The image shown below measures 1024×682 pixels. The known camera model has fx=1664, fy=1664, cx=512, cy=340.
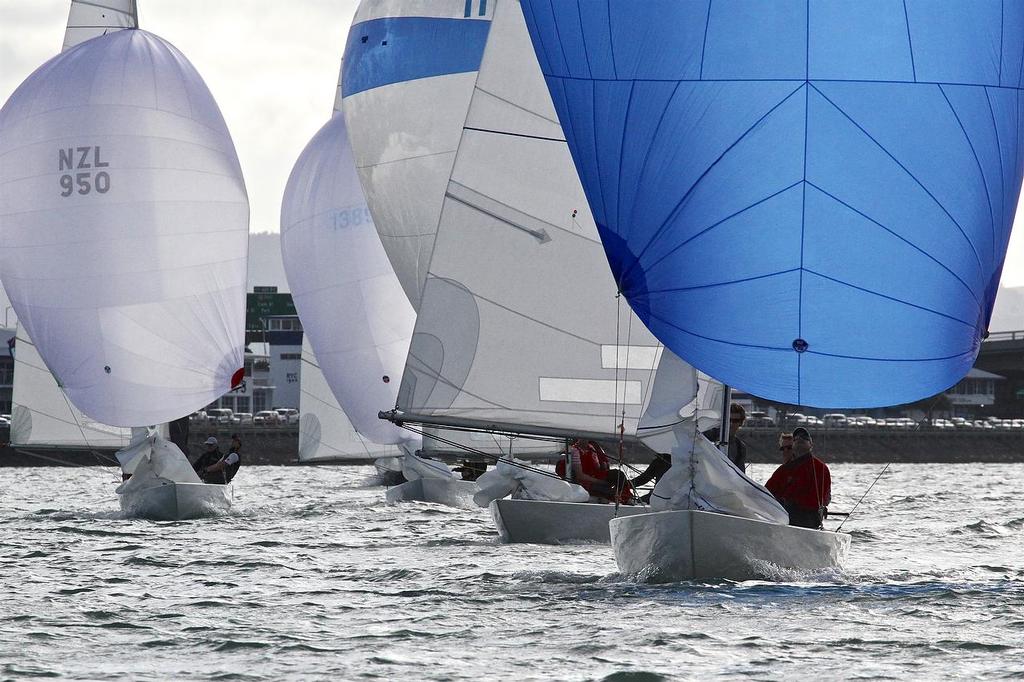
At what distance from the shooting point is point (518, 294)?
55.1 ft

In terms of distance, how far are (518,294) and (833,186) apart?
465 cm

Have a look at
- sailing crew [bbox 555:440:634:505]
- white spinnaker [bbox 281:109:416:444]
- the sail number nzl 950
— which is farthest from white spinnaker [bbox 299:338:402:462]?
sailing crew [bbox 555:440:634:505]

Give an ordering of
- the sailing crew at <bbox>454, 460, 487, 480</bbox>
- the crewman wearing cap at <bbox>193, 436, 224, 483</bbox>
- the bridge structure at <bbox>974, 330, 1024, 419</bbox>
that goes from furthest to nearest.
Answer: the bridge structure at <bbox>974, 330, 1024, 419</bbox> → the sailing crew at <bbox>454, 460, 487, 480</bbox> → the crewman wearing cap at <bbox>193, 436, 224, 483</bbox>

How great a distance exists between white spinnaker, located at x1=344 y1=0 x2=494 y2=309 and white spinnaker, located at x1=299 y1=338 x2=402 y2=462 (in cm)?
1731

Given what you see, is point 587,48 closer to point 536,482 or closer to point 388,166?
point 536,482

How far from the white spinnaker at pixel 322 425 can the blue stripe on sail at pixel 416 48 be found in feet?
58.2

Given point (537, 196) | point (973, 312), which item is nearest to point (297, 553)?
point (537, 196)

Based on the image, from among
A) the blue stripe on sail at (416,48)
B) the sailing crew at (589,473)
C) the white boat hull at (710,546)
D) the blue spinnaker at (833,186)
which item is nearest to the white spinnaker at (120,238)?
the blue stripe on sail at (416,48)

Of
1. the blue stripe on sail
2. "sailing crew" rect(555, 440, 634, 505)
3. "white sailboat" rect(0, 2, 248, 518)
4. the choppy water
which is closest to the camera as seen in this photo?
the choppy water

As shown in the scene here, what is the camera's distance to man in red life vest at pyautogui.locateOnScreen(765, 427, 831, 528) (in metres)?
14.0

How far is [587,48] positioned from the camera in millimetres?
13945

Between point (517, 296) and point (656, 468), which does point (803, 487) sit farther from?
point (517, 296)

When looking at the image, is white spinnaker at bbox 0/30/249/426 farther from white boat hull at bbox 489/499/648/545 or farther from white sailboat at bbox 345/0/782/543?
white sailboat at bbox 345/0/782/543

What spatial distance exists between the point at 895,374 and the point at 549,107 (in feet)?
→ 18.2
